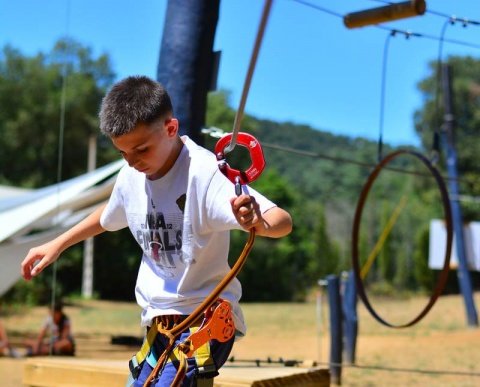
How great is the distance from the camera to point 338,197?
5641 centimetres

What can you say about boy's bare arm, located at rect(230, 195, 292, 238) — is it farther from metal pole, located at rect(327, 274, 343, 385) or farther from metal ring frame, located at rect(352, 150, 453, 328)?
→ metal pole, located at rect(327, 274, 343, 385)

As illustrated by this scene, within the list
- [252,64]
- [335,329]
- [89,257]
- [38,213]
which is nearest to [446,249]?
[252,64]

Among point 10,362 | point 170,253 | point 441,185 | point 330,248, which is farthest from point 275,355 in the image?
point 330,248

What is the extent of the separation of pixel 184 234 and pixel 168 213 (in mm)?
105

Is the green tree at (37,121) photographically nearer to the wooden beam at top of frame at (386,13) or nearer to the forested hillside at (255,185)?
the forested hillside at (255,185)

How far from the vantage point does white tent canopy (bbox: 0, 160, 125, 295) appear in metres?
11.5

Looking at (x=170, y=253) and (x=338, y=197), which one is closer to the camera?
(x=170, y=253)

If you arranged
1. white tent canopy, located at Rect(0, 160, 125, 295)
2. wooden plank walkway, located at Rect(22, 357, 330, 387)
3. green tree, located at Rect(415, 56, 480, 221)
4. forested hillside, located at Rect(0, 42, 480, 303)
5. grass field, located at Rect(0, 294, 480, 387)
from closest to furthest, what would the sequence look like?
wooden plank walkway, located at Rect(22, 357, 330, 387) < grass field, located at Rect(0, 294, 480, 387) < white tent canopy, located at Rect(0, 160, 125, 295) < forested hillside, located at Rect(0, 42, 480, 303) < green tree, located at Rect(415, 56, 480, 221)

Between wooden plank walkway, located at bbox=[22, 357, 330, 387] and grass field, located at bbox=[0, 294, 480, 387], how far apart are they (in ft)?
2.82

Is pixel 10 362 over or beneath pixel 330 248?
beneath

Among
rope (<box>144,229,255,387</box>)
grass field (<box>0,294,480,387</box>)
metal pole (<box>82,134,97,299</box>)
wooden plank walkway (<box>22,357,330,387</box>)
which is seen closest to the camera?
rope (<box>144,229,255,387</box>)

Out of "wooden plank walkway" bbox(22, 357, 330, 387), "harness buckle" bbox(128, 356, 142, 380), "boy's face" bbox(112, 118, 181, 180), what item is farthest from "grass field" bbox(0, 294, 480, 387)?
"boy's face" bbox(112, 118, 181, 180)

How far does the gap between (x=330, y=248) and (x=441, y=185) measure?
113 feet

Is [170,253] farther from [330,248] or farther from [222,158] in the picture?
[330,248]
